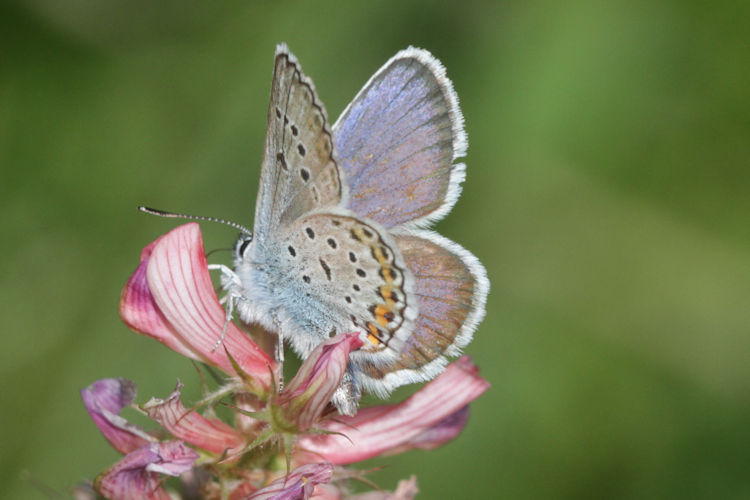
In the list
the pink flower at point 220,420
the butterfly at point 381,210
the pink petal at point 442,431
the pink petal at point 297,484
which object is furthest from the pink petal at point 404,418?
the pink petal at point 297,484

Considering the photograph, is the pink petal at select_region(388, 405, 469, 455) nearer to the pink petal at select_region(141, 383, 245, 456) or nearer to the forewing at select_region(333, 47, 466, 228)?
the pink petal at select_region(141, 383, 245, 456)

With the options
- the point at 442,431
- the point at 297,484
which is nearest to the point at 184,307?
the point at 297,484

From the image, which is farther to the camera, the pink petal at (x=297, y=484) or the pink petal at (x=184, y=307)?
the pink petal at (x=184, y=307)

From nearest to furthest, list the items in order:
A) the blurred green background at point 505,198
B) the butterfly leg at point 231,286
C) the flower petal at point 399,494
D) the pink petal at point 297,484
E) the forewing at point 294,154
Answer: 1. the pink petal at point 297,484
2. the forewing at point 294,154
3. the butterfly leg at point 231,286
4. the flower petal at point 399,494
5. the blurred green background at point 505,198

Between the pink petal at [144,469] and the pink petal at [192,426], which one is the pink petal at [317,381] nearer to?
the pink petal at [192,426]

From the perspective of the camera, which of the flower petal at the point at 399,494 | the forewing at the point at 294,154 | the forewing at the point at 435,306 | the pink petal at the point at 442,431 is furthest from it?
the pink petal at the point at 442,431

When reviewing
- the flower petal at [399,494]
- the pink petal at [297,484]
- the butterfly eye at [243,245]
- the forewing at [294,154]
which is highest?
the forewing at [294,154]

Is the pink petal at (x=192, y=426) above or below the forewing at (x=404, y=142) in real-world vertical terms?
below
